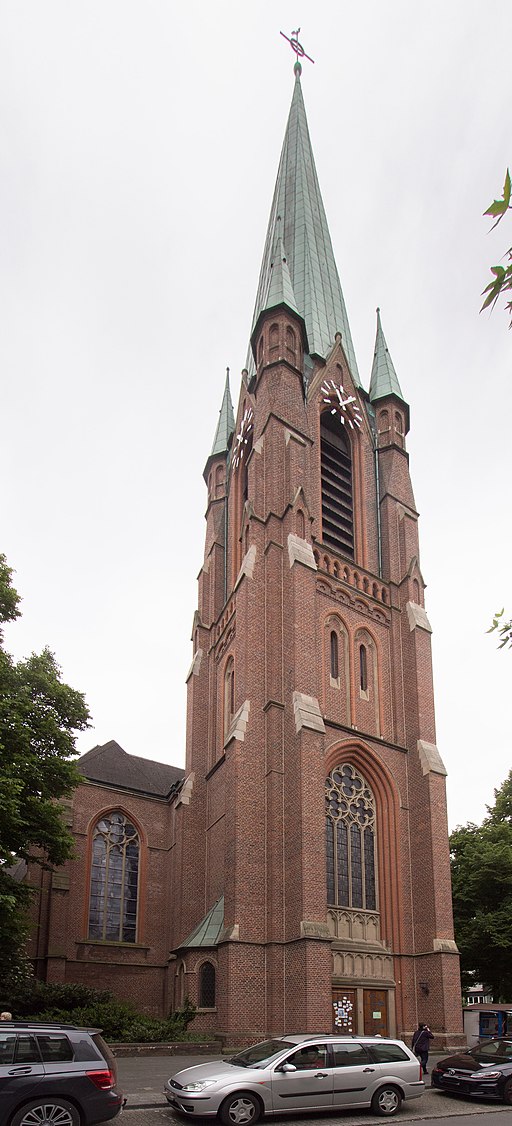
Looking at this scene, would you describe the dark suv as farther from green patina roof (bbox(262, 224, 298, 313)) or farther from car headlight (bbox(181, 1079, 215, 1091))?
green patina roof (bbox(262, 224, 298, 313))

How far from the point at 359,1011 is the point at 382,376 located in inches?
979

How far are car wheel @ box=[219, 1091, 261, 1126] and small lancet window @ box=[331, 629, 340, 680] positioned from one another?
1625 cm

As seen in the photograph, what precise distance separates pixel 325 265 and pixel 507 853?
27454 mm

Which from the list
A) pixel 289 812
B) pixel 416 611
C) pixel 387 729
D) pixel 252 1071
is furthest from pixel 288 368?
pixel 252 1071

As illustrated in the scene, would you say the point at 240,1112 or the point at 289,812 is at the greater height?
the point at 289,812

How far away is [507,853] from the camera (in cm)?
3105

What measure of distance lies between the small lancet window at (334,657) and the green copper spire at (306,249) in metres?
12.6

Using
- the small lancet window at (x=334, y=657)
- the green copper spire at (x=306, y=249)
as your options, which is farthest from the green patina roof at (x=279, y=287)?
the small lancet window at (x=334, y=657)

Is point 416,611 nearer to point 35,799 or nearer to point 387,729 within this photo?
point 387,729

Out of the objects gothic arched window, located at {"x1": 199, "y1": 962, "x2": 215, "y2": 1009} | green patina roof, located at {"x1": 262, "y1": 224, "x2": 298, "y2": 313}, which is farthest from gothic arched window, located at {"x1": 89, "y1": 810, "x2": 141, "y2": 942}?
green patina roof, located at {"x1": 262, "y1": 224, "x2": 298, "y2": 313}

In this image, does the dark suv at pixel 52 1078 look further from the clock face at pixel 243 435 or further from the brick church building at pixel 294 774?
the clock face at pixel 243 435

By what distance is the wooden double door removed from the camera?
76.4 ft

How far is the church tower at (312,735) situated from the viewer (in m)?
22.7

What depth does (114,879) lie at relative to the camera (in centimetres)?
3209
